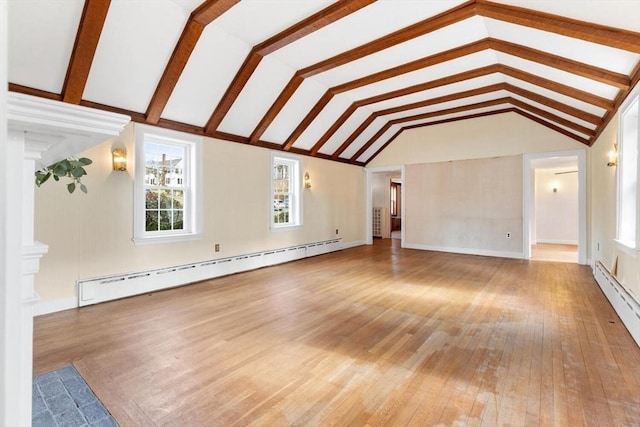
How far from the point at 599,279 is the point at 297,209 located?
215 inches

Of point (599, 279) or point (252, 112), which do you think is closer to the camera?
point (599, 279)

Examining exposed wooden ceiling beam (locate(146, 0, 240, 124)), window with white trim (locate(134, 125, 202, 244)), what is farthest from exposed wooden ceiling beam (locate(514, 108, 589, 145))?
window with white trim (locate(134, 125, 202, 244))

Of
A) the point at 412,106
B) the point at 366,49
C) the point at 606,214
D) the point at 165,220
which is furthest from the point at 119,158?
the point at 606,214

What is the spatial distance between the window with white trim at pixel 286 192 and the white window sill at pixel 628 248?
17.2 ft

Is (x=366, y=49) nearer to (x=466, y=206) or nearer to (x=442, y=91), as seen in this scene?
(x=442, y=91)

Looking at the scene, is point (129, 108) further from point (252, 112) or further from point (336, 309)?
point (336, 309)

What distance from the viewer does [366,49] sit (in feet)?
13.8

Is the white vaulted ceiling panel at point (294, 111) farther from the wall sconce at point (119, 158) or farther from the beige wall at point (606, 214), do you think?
the beige wall at point (606, 214)

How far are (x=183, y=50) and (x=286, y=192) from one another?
3702mm

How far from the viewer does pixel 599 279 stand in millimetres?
4703

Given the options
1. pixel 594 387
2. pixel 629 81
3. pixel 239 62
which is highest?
pixel 239 62

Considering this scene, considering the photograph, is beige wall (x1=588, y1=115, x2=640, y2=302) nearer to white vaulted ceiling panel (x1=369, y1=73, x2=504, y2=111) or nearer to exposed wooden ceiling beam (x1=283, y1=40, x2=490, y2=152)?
white vaulted ceiling panel (x1=369, y1=73, x2=504, y2=111)

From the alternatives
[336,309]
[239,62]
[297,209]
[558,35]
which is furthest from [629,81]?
[297,209]

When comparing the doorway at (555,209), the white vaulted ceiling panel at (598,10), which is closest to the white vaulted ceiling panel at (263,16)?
the white vaulted ceiling panel at (598,10)
